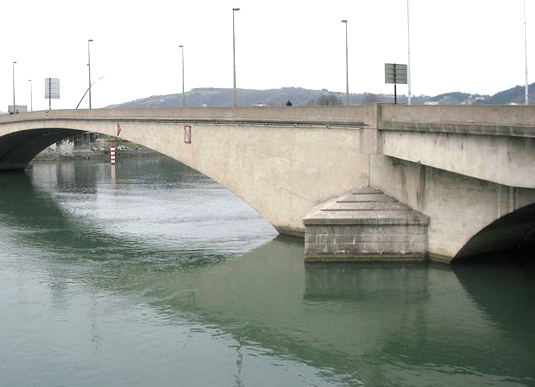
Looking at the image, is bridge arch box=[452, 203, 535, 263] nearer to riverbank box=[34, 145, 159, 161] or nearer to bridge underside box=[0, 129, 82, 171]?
bridge underside box=[0, 129, 82, 171]

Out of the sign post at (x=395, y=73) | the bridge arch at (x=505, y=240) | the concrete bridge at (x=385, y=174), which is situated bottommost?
the bridge arch at (x=505, y=240)

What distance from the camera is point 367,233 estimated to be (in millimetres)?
25594

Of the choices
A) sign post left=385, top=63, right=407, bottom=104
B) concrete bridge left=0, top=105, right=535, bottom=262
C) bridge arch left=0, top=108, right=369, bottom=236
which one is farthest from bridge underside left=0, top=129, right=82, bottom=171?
sign post left=385, top=63, right=407, bottom=104

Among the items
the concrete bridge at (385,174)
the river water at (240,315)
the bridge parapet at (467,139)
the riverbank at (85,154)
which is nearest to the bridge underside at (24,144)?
the riverbank at (85,154)

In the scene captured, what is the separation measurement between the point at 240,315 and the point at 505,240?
457 inches

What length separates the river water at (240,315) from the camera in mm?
16312

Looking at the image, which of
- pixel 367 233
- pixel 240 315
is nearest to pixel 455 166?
pixel 367 233

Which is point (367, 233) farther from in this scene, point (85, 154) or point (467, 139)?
point (85, 154)

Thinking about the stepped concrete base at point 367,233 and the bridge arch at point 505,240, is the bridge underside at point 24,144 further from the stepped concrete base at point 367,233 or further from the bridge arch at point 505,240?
the bridge arch at point 505,240

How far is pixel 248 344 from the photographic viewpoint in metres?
18.3

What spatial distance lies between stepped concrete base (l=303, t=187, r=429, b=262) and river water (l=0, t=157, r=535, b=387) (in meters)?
0.60

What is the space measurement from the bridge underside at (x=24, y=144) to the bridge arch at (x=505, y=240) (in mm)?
44400

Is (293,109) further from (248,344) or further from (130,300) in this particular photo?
(248,344)

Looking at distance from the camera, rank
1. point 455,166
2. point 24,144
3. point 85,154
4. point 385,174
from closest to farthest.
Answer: point 455,166 < point 385,174 < point 24,144 < point 85,154
